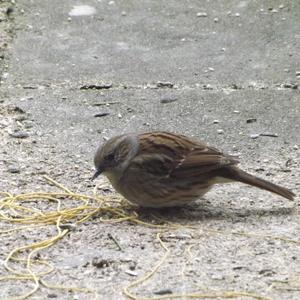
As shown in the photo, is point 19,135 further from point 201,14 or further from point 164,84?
point 201,14

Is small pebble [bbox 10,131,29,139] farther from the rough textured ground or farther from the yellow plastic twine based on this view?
the yellow plastic twine

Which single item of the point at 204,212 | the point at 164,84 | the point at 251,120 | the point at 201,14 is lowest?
the point at 204,212

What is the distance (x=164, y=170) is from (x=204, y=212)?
0.33 meters

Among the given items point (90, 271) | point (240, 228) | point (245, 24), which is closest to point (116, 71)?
point (245, 24)

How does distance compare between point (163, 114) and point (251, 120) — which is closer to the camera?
point (251, 120)

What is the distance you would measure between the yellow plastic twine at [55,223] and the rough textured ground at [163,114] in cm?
5

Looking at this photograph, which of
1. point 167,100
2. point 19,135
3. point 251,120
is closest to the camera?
point 19,135

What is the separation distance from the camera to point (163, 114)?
709 centimetres

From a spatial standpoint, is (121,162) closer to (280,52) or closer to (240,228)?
Result: (240,228)

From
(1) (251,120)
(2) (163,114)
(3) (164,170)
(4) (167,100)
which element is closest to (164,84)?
(4) (167,100)

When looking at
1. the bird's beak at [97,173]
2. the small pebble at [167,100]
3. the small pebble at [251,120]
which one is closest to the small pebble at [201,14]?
the small pebble at [167,100]

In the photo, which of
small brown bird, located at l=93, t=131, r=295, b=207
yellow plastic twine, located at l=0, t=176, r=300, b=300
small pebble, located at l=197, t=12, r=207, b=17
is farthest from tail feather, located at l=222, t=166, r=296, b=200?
small pebble, located at l=197, t=12, r=207, b=17

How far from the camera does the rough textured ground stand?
16.0 feet

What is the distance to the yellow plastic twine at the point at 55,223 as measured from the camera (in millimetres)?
4620
